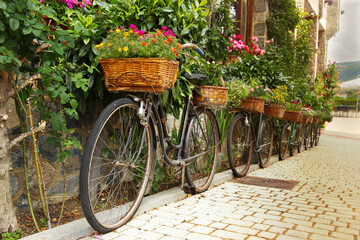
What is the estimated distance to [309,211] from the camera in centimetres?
292

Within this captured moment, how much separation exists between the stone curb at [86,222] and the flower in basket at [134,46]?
1095 millimetres

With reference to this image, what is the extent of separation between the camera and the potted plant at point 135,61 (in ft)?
7.25

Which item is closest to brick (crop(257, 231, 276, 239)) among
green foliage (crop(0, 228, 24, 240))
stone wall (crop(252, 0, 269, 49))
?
green foliage (crop(0, 228, 24, 240))

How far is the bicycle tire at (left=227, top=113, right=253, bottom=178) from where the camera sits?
4311mm

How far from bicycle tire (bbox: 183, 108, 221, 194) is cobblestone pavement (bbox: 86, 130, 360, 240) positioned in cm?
16

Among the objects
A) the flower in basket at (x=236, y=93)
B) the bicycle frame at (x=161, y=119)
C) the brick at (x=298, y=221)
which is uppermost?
the flower in basket at (x=236, y=93)

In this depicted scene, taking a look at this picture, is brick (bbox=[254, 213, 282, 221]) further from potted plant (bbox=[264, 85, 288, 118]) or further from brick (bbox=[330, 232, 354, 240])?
potted plant (bbox=[264, 85, 288, 118])

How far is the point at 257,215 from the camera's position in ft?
9.04

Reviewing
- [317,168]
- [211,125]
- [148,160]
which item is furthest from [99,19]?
[317,168]

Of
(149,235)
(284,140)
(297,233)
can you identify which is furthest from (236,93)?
(284,140)

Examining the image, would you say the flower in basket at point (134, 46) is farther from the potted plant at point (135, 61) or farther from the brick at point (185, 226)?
the brick at point (185, 226)

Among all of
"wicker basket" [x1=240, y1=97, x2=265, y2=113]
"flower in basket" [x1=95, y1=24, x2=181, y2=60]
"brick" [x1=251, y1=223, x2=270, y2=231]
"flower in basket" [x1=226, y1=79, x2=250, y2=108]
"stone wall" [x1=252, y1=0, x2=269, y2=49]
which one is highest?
"stone wall" [x1=252, y1=0, x2=269, y2=49]

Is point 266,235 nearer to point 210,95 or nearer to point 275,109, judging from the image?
point 210,95

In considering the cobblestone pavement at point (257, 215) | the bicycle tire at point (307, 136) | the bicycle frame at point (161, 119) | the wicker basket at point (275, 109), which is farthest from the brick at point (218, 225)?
the bicycle tire at point (307, 136)
